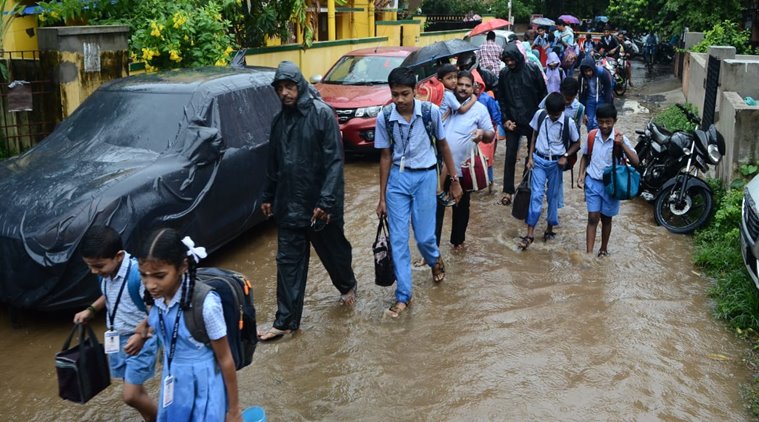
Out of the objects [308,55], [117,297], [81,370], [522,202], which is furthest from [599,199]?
[308,55]

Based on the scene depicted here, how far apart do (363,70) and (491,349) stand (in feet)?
24.9

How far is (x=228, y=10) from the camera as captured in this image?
1204 centimetres

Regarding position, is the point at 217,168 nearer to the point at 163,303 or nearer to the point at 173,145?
the point at 173,145

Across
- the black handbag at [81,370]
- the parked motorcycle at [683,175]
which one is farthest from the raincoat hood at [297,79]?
the parked motorcycle at [683,175]

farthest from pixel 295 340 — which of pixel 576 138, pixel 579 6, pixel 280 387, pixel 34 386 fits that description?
pixel 579 6

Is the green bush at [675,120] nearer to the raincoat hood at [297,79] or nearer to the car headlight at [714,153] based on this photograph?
the car headlight at [714,153]

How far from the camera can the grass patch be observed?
206 inches

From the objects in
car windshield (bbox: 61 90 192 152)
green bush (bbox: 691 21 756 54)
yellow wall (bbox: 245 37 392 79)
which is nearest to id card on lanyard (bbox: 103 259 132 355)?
car windshield (bbox: 61 90 192 152)

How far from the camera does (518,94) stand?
858 centimetres

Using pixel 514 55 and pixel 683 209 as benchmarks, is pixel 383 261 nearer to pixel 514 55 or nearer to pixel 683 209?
pixel 514 55

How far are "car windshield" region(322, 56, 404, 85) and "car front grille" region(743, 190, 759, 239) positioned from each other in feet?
21.7

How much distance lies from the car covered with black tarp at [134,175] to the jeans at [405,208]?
1.70 m

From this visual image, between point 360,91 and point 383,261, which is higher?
point 360,91

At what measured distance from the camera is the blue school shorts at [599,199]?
679 cm
